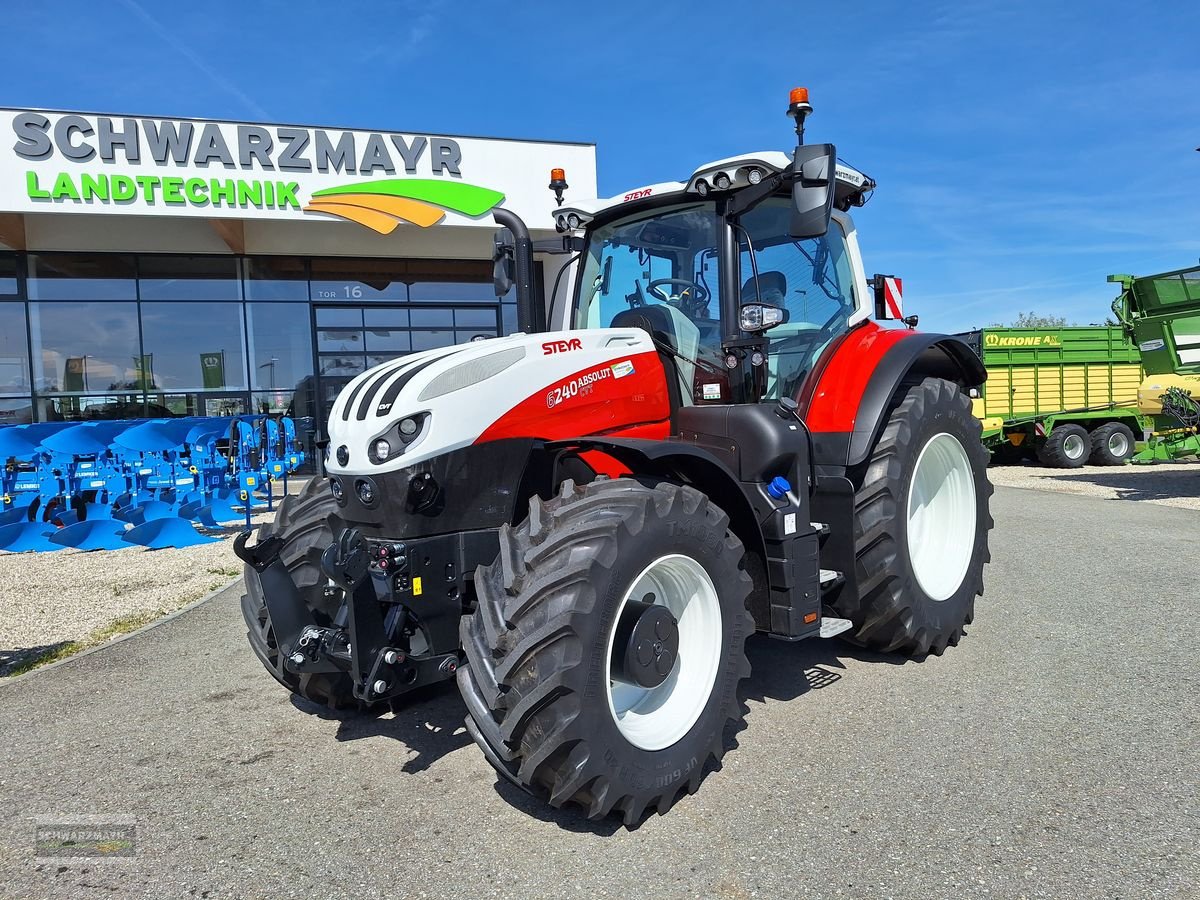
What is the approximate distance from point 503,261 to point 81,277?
44.6 feet

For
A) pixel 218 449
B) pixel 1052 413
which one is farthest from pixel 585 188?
pixel 1052 413

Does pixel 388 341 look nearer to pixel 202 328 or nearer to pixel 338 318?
pixel 338 318

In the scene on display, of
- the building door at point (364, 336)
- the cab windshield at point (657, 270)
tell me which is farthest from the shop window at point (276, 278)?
the cab windshield at point (657, 270)

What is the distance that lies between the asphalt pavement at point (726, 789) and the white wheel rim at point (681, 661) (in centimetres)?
30

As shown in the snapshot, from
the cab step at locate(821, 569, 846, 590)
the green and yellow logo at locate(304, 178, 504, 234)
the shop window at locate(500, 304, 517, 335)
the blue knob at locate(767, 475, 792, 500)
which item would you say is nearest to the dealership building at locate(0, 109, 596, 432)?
the green and yellow logo at locate(304, 178, 504, 234)

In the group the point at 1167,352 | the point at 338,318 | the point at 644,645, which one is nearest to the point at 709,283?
the point at 644,645

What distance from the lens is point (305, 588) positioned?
11.5 ft

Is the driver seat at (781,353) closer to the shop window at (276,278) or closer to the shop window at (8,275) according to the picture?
the shop window at (276,278)

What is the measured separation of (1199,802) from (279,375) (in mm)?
15096

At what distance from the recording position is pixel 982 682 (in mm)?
4055

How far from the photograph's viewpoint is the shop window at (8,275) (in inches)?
563

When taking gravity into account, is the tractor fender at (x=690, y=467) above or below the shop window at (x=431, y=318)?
below

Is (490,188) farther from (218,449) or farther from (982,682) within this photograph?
(982,682)

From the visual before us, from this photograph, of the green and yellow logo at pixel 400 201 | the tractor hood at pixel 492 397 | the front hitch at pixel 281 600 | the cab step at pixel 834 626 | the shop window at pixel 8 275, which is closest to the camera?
the tractor hood at pixel 492 397
